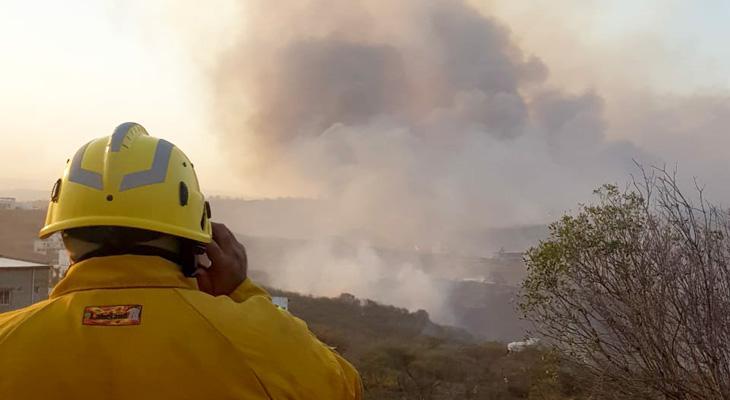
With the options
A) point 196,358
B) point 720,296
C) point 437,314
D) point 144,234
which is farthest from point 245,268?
point 437,314

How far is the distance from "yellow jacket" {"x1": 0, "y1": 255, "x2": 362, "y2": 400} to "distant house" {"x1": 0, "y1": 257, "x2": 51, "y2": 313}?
18.3 metres

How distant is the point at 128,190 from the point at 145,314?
30cm

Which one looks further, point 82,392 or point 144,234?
point 144,234

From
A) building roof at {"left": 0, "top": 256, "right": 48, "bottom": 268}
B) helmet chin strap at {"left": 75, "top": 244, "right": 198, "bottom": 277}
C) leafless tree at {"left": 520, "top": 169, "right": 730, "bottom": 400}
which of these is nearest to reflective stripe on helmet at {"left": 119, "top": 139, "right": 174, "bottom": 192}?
helmet chin strap at {"left": 75, "top": 244, "right": 198, "bottom": 277}

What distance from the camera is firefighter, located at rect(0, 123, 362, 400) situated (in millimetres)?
949

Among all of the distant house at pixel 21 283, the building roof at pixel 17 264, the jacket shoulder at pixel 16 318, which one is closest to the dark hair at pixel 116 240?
the jacket shoulder at pixel 16 318

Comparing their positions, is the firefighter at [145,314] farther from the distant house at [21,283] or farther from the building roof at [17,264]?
the building roof at [17,264]

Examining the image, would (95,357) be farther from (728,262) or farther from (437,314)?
(437,314)

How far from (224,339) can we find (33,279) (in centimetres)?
1951

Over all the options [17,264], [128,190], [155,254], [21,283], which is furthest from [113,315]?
[17,264]

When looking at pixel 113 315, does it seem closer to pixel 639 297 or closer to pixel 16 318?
pixel 16 318

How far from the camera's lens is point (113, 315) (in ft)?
3.20

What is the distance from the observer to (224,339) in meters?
1.00

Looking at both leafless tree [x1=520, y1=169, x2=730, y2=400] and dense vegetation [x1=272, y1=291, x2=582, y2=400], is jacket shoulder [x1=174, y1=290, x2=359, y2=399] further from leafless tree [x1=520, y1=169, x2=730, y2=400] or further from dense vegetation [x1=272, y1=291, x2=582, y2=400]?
dense vegetation [x1=272, y1=291, x2=582, y2=400]
